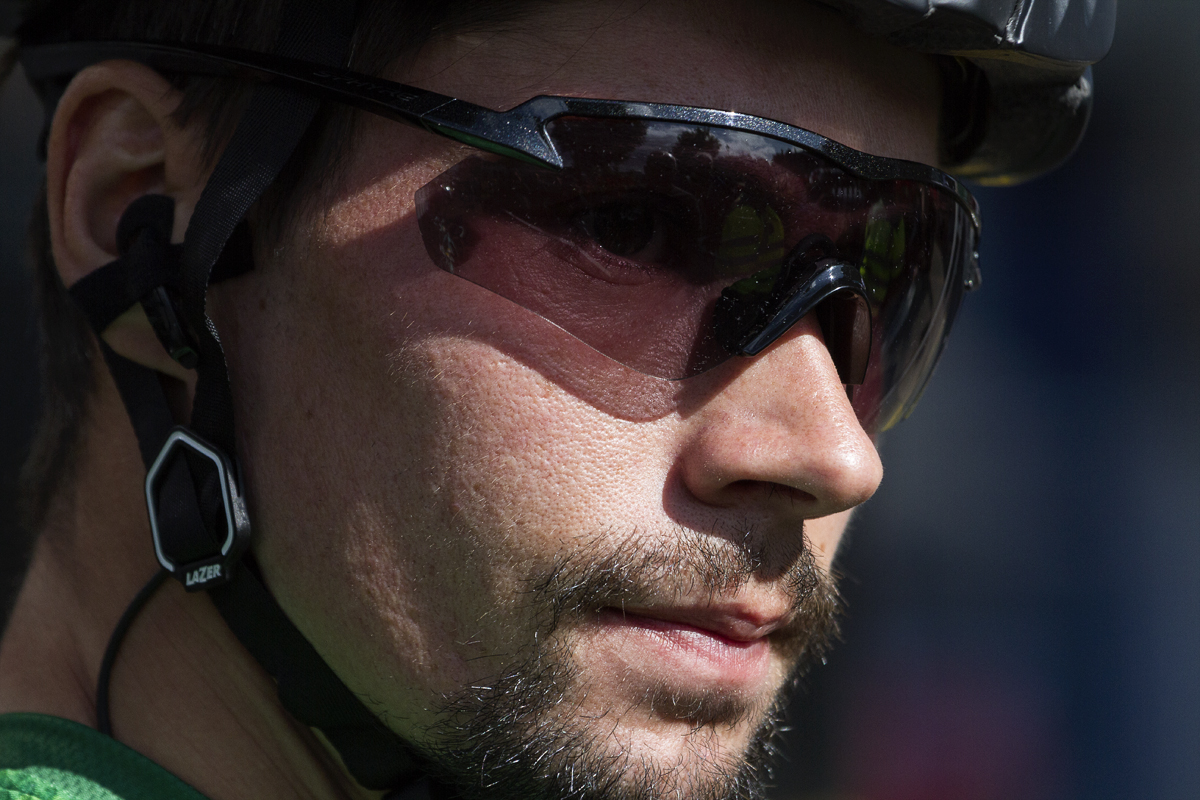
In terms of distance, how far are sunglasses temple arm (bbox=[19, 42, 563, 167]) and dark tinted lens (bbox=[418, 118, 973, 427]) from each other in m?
0.03

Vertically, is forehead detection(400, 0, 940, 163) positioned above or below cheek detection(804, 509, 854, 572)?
above

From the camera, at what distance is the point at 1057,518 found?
4.94 metres

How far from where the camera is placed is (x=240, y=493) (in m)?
1.55

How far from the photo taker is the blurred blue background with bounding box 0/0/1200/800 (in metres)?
4.69

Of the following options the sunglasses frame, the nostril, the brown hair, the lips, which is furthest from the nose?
the brown hair

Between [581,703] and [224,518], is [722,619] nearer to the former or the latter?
[581,703]

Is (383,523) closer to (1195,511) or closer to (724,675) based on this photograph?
Result: (724,675)

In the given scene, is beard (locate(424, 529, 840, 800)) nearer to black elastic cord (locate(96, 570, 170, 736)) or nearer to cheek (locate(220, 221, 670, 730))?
cheek (locate(220, 221, 670, 730))

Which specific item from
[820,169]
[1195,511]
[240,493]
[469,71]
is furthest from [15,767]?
[1195,511]

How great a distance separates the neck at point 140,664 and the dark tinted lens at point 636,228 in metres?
0.75

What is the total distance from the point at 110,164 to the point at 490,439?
2.65 ft

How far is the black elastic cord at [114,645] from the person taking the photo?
163 centimetres

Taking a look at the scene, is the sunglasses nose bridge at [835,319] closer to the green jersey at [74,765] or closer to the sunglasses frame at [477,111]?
the sunglasses frame at [477,111]

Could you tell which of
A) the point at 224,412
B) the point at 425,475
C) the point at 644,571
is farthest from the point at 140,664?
the point at 644,571
